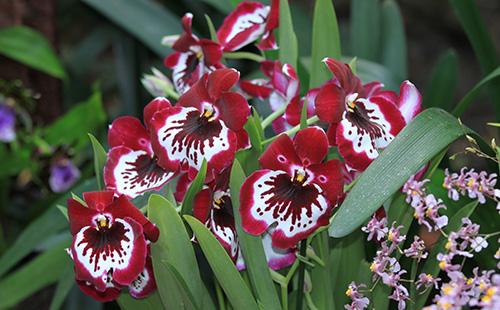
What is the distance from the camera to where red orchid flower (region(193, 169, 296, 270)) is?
77 cm

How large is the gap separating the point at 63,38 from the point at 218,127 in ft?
6.14

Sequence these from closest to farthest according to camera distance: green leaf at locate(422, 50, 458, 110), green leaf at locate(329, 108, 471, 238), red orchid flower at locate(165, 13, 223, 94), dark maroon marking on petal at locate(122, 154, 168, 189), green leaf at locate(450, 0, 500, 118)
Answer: green leaf at locate(329, 108, 471, 238)
dark maroon marking on petal at locate(122, 154, 168, 189)
red orchid flower at locate(165, 13, 223, 94)
green leaf at locate(450, 0, 500, 118)
green leaf at locate(422, 50, 458, 110)

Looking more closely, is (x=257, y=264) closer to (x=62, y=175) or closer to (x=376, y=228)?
(x=376, y=228)

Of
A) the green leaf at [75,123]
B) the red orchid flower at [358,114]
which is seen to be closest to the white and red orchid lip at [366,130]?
the red orchid flower at [358,114]

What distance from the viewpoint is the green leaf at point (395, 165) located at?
70 cm

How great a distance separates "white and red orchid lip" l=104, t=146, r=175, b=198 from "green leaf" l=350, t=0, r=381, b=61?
0.73m

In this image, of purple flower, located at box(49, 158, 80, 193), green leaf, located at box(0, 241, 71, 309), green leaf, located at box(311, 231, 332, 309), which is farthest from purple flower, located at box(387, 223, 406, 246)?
purple flower, located at box(49, 158, 80, 193)

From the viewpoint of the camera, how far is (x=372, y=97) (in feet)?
2.63

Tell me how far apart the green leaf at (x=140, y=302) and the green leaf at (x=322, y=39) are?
307 mm

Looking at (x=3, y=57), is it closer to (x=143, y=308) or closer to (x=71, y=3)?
(x=71, y=3)

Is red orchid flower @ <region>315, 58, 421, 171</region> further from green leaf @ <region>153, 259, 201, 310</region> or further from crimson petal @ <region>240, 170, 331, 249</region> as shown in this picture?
green leaf @ <region>153, 259, 201, 310</region>

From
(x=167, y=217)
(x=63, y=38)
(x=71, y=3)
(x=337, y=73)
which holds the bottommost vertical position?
(x=63, y=38)

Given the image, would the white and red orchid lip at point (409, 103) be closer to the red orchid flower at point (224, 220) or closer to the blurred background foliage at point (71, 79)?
the red orchid flower at point (224, 220)

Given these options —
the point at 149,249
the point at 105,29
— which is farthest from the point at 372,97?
the point at 105,29
